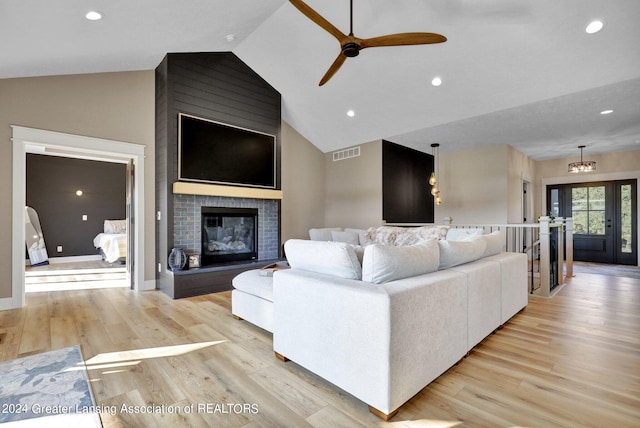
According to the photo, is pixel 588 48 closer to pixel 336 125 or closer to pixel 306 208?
pixel 336 125

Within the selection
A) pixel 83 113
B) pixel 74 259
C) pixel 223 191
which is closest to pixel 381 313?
pixel 223 191

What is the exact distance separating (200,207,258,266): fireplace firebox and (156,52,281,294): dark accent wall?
1.76 feet

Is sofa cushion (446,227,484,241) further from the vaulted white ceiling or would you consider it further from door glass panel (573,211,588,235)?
door glass panel (573,211,588,235)

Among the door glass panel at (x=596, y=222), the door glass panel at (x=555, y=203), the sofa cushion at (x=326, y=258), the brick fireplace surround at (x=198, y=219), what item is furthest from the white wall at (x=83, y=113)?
the door glass panel at (x=596, y=222)

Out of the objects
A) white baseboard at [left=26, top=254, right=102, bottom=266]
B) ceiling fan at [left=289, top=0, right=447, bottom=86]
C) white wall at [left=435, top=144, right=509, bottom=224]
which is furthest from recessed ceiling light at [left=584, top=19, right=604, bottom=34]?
white baseboard at [left=26, top=254, right=102, bottom=266]

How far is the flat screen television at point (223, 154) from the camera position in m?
4.42

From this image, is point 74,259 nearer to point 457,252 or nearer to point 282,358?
point 282,358

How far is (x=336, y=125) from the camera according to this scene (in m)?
5.90

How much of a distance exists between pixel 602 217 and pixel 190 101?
9051 mm

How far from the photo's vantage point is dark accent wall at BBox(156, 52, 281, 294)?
14.0 ft

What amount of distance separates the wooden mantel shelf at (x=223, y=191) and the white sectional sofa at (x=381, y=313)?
105 inches

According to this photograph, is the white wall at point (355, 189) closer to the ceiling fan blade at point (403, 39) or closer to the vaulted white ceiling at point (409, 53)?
the vaulted white ceiling at point (409, 53)

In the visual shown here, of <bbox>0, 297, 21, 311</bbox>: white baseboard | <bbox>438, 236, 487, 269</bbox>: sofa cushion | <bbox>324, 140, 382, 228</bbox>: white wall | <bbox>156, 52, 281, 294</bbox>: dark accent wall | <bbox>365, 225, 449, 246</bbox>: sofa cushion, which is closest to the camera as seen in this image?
<bbox>438, 236, 487, 269</bbox>: sofa cushion

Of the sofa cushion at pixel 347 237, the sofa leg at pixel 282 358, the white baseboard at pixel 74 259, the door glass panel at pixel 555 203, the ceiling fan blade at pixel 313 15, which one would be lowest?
the sofa leg at pixel 282 358
